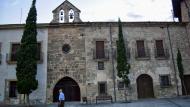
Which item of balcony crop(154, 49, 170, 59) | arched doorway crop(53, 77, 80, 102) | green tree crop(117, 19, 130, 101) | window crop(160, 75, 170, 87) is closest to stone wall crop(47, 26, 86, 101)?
arched doorway crop(53, 77, 80, 102)

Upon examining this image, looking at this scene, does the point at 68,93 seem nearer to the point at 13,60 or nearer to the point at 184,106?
the point at 13,60

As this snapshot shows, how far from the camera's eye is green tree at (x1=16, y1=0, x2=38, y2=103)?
57.1ft

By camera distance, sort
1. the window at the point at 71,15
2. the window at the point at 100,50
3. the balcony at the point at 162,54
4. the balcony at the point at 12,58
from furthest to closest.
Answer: the window at the point at 71,15 → the balcony at the point at 162,54 → the window at the point at 100,50 → the balcony at the point at 12,58

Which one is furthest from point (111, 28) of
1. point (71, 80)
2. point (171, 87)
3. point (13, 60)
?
point (13, 60)

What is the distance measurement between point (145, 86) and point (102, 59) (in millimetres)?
4534

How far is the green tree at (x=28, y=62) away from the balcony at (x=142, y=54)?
9016 millimetres

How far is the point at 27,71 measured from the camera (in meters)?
17.6

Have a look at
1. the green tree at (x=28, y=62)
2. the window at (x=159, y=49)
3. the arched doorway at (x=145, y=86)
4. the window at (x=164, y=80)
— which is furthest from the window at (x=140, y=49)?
the green tree at (x=28, y=62)

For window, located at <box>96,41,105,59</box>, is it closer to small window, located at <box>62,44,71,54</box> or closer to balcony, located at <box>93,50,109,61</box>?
balcony, located at <box>93,50,109,61</box>

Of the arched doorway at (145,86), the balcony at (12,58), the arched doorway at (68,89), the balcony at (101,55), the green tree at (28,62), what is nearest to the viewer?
the green tree at (28,62)

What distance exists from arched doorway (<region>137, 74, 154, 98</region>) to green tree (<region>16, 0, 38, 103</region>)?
8.95 meters

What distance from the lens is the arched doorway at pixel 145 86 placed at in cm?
2048

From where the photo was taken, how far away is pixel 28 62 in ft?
58.2

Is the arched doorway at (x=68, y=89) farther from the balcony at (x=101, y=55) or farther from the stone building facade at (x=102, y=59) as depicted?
the balcony at (x=101, y=55)
